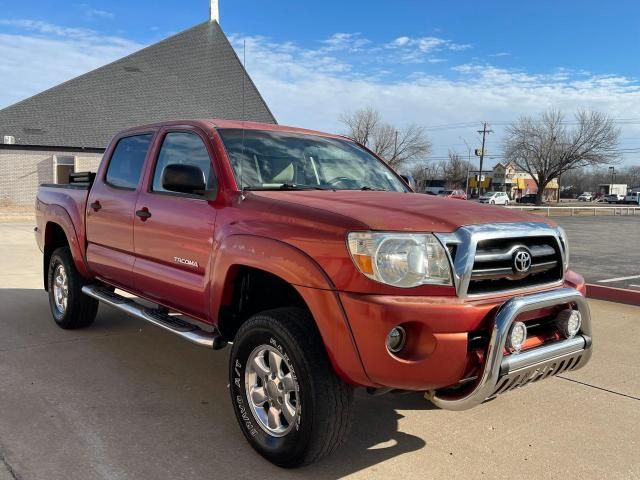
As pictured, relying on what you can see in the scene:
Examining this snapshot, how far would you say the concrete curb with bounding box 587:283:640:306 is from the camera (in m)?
7.28

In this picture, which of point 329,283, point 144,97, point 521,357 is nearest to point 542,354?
point 521,357

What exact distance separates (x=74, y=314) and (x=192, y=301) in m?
2.39

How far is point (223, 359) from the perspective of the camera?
4902mm

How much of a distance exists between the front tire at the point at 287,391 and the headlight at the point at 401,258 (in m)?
0.51

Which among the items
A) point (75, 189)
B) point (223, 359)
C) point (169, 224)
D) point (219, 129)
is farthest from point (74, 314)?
point (219, 129)

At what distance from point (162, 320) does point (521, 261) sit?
97.7 inches

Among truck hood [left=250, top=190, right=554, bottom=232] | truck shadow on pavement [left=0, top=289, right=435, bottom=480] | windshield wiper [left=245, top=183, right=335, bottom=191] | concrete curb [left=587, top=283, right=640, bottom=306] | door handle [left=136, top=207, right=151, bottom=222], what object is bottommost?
truck shadow on pavement [left=0, top=289, right=435, bottom=480]

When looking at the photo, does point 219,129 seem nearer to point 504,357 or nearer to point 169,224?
point 169,224

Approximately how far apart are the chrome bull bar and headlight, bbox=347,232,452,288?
0.35 metres

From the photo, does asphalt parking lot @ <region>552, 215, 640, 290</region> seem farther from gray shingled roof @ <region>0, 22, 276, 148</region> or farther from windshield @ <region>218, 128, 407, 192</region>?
gray shingled roof @ <region>0, 22, 276, 148</region>

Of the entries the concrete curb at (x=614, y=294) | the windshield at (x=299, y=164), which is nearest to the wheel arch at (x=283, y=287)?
the windshield at (x=299, y=164)

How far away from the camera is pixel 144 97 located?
29.5 metres

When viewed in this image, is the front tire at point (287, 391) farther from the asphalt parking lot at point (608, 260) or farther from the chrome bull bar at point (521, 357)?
the asphalt parking lot at point (608, 260)

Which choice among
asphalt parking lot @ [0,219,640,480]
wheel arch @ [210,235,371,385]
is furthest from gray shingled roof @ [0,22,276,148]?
wheel arch @ [210,235,371,385]
